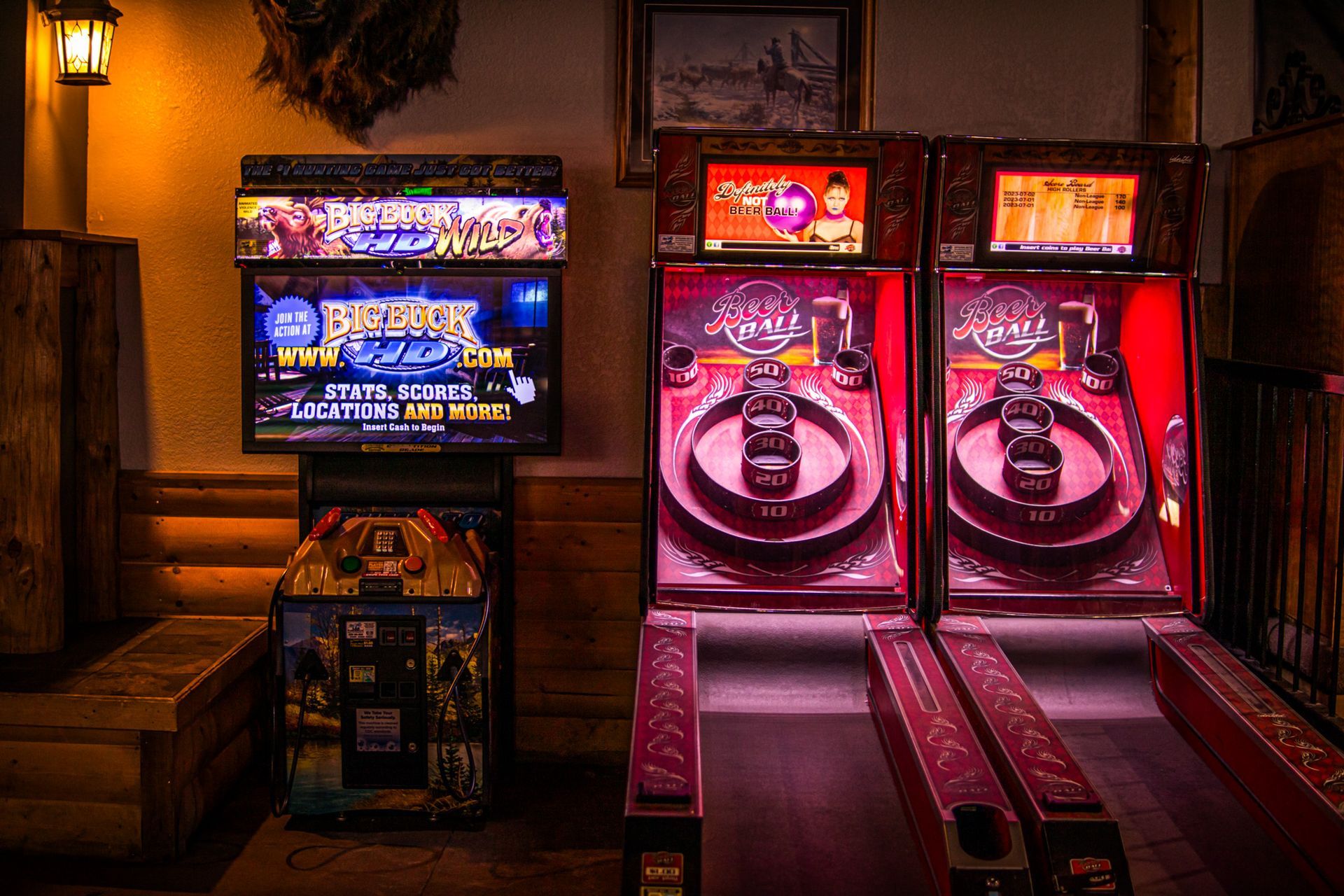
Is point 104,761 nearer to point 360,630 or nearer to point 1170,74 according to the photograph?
point 360,630

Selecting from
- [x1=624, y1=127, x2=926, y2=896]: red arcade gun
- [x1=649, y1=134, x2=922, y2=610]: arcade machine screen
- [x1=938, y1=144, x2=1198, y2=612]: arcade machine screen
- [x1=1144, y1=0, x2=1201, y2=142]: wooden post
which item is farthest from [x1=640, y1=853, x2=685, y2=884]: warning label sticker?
[x1=1144, y1=0, x2=1201, y2=142]: wooden post

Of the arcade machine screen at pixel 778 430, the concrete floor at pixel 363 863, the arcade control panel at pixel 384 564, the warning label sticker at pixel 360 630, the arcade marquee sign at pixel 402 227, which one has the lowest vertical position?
the concrete floor at pixel 363 863

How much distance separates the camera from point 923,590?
295cm

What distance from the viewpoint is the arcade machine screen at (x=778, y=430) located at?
2.97m

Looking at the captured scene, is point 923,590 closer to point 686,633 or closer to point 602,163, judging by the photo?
point 686,633

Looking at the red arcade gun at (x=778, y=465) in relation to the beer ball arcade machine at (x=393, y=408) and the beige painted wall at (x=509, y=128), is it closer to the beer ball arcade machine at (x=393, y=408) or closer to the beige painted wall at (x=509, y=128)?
the beer ball arcade machine at (x=393, y=408)

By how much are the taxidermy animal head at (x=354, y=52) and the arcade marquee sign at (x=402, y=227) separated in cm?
70

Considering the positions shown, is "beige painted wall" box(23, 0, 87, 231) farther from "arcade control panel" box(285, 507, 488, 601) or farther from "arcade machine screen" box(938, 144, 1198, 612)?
"arcade machine screen" box(938, 144, 1198, 612)

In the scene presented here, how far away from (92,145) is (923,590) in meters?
3.53

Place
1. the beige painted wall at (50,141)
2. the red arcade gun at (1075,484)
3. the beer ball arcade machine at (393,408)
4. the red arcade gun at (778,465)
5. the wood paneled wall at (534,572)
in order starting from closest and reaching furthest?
the red arcade gun at (1075,484) → the red arcade gun at (778,465) → the beer ball arcade machine at (393,408) → the beige painted wall at (50,141) → the wood paneled wall at (534,572)

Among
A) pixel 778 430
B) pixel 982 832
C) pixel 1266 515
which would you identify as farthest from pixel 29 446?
pixel 1266 515

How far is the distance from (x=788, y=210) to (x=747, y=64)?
119 centimetres

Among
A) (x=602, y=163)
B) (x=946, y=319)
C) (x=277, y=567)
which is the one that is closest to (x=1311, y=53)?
(x=946, y=319)

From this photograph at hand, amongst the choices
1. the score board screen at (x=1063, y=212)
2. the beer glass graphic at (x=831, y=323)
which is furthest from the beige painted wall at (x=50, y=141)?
the score board screen at (x=1063, y=212)
